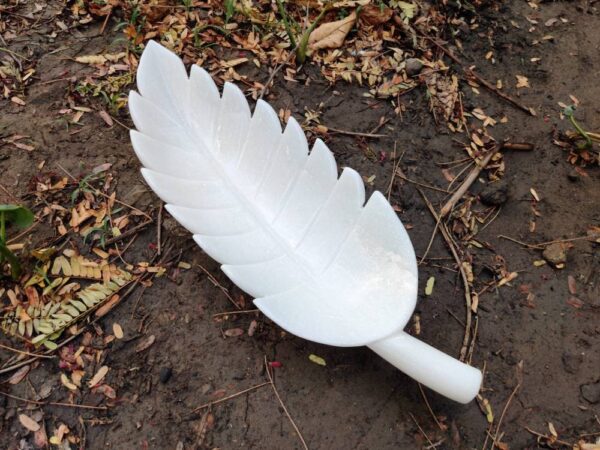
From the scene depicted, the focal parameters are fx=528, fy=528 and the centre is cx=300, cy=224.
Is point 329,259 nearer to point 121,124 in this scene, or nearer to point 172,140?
point 172,140

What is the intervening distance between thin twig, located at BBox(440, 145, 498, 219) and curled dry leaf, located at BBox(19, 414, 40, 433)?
3.68ft

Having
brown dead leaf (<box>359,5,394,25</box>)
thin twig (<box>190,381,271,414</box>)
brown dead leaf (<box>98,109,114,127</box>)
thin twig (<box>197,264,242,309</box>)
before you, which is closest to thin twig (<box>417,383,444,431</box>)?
thin twig (<box>190,381,271,414</box>)

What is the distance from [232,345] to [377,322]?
0.37 metres

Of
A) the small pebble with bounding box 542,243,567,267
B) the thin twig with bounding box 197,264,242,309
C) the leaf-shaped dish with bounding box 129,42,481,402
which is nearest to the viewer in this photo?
the leaf-shaped dish with bounding box 129,42,481,402

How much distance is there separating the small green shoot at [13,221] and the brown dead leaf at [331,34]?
105 cm

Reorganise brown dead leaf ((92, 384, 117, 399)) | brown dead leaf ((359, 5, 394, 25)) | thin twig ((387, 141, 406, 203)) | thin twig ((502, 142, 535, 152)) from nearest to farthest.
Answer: brown dead leaf ((92, 384, 117, 399))
thin twig ((387, 141, 406, 203))
thin twig ((502, 142, 535, 152))
brown dead leaf ((359, 5, 394, 25))

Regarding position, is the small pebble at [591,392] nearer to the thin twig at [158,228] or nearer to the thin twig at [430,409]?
the thin twig at [430,409]

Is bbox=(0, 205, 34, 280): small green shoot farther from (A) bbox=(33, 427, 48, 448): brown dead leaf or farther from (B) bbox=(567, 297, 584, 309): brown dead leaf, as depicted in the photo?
(B) bbox=(567, 297, 584, 309): brown dead leaf

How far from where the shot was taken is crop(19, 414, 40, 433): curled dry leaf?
1.16 meters

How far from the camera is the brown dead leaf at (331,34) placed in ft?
5.97

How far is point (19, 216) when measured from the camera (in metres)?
1.30

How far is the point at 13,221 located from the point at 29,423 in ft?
1.59

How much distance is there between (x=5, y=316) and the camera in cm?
128

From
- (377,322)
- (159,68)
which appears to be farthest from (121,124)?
(377,322)
